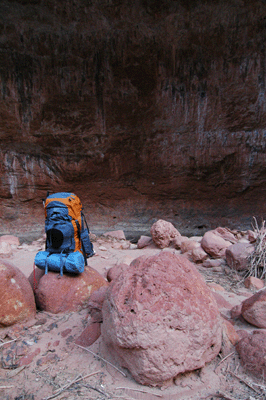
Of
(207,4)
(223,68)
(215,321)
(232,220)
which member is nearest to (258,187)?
(232,220)

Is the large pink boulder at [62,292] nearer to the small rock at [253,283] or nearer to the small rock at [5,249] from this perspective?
the small rock at [253,283]

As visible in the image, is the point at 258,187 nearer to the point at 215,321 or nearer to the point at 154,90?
the point at 154,90

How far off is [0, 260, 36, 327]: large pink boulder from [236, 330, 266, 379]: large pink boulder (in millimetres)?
1725

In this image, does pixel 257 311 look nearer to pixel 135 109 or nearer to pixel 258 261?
pixel 258 261

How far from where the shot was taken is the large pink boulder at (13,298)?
76.7 inches

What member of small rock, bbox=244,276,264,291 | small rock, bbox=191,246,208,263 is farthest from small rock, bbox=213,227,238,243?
small rock, bbox=244,276,264,291

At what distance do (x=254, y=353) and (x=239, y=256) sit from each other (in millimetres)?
2722

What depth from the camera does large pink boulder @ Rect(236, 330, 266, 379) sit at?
4.65ft

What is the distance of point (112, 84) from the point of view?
7.79 metres

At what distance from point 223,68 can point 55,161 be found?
622cm

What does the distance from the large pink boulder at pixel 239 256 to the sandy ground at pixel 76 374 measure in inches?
79.3

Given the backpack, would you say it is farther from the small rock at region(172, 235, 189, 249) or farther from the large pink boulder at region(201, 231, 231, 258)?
the small rock at region(172, 235, 189, 249)

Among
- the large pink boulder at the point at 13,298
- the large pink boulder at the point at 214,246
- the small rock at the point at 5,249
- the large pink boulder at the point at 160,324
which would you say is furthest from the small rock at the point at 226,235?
the small rock at the point at 5,249

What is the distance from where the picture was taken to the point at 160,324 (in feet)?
4.59
